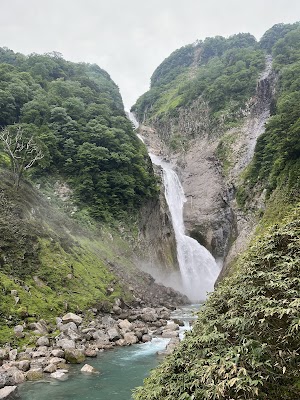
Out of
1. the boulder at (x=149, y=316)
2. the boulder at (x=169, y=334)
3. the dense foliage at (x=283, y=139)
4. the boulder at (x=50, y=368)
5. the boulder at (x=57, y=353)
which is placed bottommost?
the boulder at (x=169, y=334)

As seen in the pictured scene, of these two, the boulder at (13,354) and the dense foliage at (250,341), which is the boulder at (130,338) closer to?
the boulder at (13,354)

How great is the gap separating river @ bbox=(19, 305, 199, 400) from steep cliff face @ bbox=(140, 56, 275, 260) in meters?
15.4

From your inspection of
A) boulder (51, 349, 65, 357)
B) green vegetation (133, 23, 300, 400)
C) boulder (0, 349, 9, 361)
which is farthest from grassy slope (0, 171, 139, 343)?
green vegetation (133, 23, 300, 400)

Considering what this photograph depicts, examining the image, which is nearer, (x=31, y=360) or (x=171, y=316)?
(x=31, y=360)

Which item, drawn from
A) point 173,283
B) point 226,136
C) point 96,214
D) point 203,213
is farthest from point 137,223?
point 226,136

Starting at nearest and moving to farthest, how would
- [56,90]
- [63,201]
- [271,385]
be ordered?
[271,385], [63,201], [56,90]

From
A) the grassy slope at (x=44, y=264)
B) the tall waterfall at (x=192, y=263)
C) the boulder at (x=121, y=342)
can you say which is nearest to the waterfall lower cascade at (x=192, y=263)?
the tall waterfall at (x=192, y=263)

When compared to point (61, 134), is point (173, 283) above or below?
below

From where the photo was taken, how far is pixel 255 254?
7574 mm

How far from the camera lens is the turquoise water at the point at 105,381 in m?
10.6

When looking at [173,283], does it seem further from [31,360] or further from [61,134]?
[31,360]

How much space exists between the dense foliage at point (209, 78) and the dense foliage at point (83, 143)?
89.2 feet

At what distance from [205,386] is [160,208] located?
36050 mm

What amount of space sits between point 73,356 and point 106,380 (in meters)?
2.12
